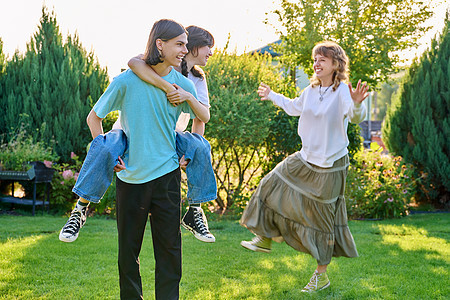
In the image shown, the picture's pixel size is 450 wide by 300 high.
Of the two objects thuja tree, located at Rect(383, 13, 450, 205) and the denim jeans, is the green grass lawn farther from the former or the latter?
thuja tree, located at Rect(383, 13, 450, 205)

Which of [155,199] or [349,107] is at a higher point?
[349,107]

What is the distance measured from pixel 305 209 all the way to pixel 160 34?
7.25ft

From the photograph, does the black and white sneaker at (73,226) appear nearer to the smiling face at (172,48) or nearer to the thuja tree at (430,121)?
the smiling face at (172,48)

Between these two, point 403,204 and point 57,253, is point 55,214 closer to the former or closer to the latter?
point 57,253

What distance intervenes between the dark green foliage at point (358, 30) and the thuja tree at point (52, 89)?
4.09 m

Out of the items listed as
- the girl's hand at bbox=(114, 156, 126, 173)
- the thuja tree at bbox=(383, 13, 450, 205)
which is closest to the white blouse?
the girl's hand at bbox=(114, 156, 126, 173)

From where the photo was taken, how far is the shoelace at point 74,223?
9.40ft

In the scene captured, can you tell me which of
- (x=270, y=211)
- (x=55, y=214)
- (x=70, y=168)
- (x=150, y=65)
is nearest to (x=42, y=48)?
(x=70, y=168)

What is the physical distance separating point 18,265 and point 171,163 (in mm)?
2678

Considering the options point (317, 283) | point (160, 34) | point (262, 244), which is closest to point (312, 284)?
point (317, 283)

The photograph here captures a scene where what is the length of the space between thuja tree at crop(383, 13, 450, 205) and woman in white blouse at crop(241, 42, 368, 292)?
6.11 m

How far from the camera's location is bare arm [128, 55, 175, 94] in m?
2.82

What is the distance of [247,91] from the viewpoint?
26.1 feet

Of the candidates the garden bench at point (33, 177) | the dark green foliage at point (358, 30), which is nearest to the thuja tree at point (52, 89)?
the garden bench at point (33, 177)
